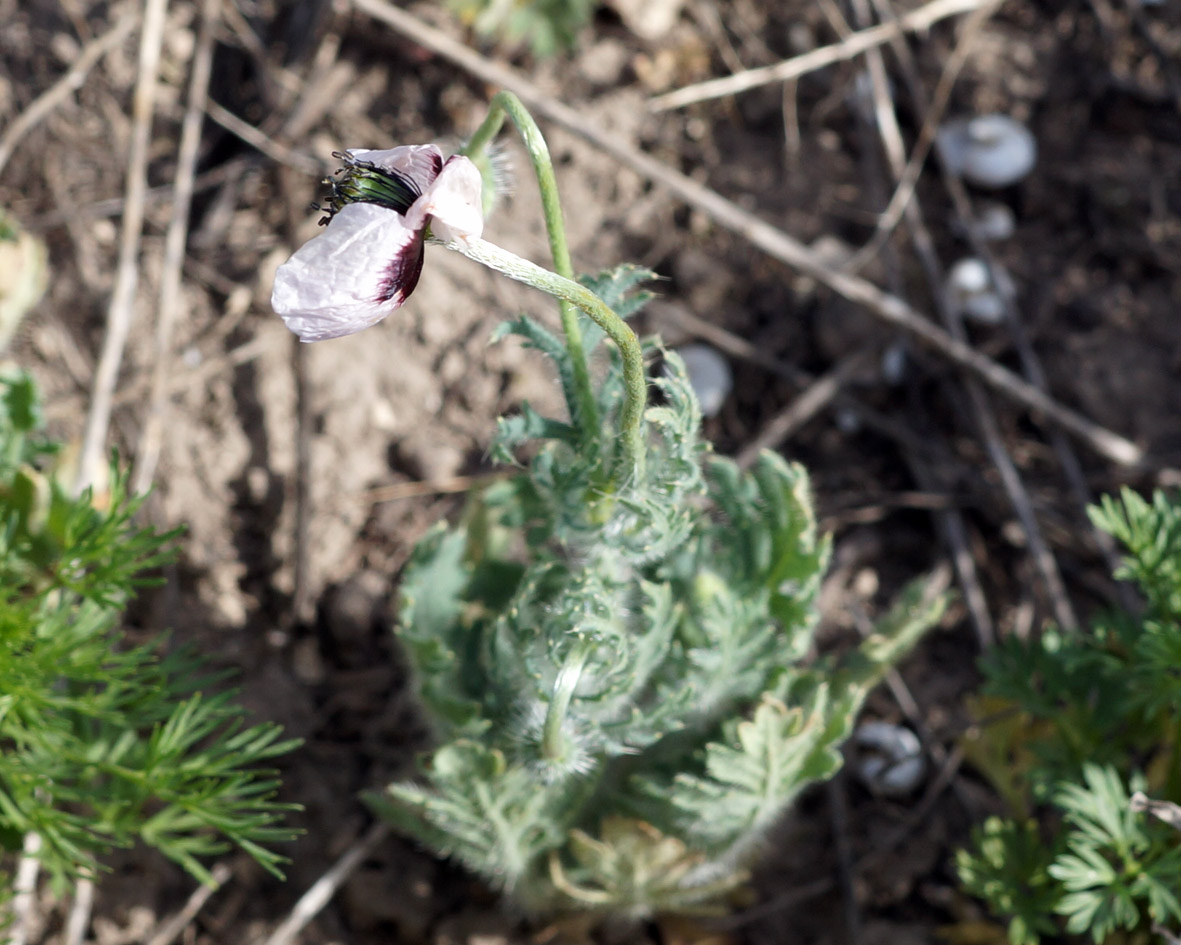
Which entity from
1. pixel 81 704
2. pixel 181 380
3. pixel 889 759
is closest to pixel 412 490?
pixel 181 380

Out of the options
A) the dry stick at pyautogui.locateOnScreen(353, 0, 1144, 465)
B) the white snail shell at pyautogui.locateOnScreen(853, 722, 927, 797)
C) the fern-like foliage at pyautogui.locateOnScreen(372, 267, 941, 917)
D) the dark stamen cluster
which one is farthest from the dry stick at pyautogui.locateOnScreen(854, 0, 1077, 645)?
the dark stamen cluster

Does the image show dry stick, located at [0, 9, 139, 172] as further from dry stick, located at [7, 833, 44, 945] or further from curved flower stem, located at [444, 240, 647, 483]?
curved flower stem, located at [444, 240, 647, 483]

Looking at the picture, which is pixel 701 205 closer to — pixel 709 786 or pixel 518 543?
pixel 518 543

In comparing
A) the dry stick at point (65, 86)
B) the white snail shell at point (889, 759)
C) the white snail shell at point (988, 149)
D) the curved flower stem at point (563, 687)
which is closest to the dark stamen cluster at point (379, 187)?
the curved flower stem at point (563, 687)

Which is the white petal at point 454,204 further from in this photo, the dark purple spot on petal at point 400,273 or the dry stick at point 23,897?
the dry stick at point 23,897

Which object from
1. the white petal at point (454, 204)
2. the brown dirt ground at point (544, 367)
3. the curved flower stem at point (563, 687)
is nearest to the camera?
the white petal at point (454, 204)

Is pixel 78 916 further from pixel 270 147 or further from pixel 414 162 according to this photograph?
pixel 270 147

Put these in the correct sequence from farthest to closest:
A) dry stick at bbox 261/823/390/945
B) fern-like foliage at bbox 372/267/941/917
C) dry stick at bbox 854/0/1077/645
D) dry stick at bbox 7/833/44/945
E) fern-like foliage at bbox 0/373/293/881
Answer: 1. dry stick at bbox 854/0/1077/645
2. dry stick at bbox 261/823/390/945
3. dry stick at bbox 7/833/44/945
4. fern-like foliage at bbox 0/373/293/881
5. fern-like foliage at bbox 372/267/941/917
